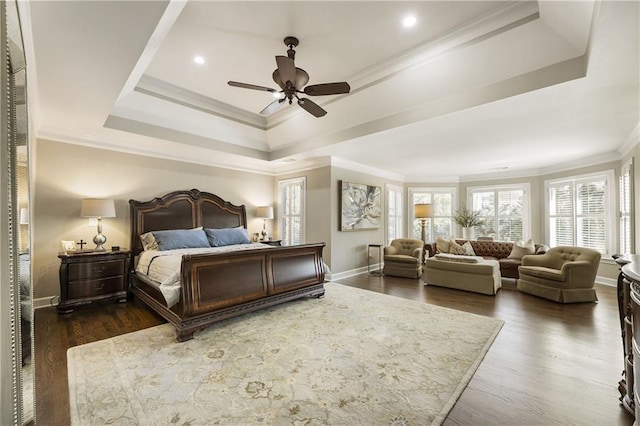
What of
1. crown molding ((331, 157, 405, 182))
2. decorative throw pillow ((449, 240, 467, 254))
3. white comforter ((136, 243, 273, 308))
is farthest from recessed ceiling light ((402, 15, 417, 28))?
decorative throw pillow ((449, 240, 467, 254))

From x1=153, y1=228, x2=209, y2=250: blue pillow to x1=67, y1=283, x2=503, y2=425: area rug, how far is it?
1.60 meters

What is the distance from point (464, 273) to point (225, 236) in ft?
14.5

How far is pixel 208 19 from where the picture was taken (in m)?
2.61

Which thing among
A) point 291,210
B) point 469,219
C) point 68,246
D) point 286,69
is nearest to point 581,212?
point 469,219

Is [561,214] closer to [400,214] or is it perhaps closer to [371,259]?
[400,214]

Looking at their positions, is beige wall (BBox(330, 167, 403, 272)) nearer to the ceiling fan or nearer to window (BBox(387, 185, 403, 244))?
window (BBox(387, 185, 403, 244))

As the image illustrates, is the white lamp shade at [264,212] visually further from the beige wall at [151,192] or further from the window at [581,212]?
the window at [581,212]

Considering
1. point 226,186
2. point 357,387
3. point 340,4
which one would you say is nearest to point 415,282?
point 357,387

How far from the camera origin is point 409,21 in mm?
2637

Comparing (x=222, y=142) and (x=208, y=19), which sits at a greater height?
(x=208, y=19)

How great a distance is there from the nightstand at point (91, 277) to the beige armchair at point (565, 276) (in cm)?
644

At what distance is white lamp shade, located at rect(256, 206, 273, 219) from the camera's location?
615 centimetres

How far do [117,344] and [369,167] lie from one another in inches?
219

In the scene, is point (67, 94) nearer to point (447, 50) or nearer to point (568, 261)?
point (447, 50)
